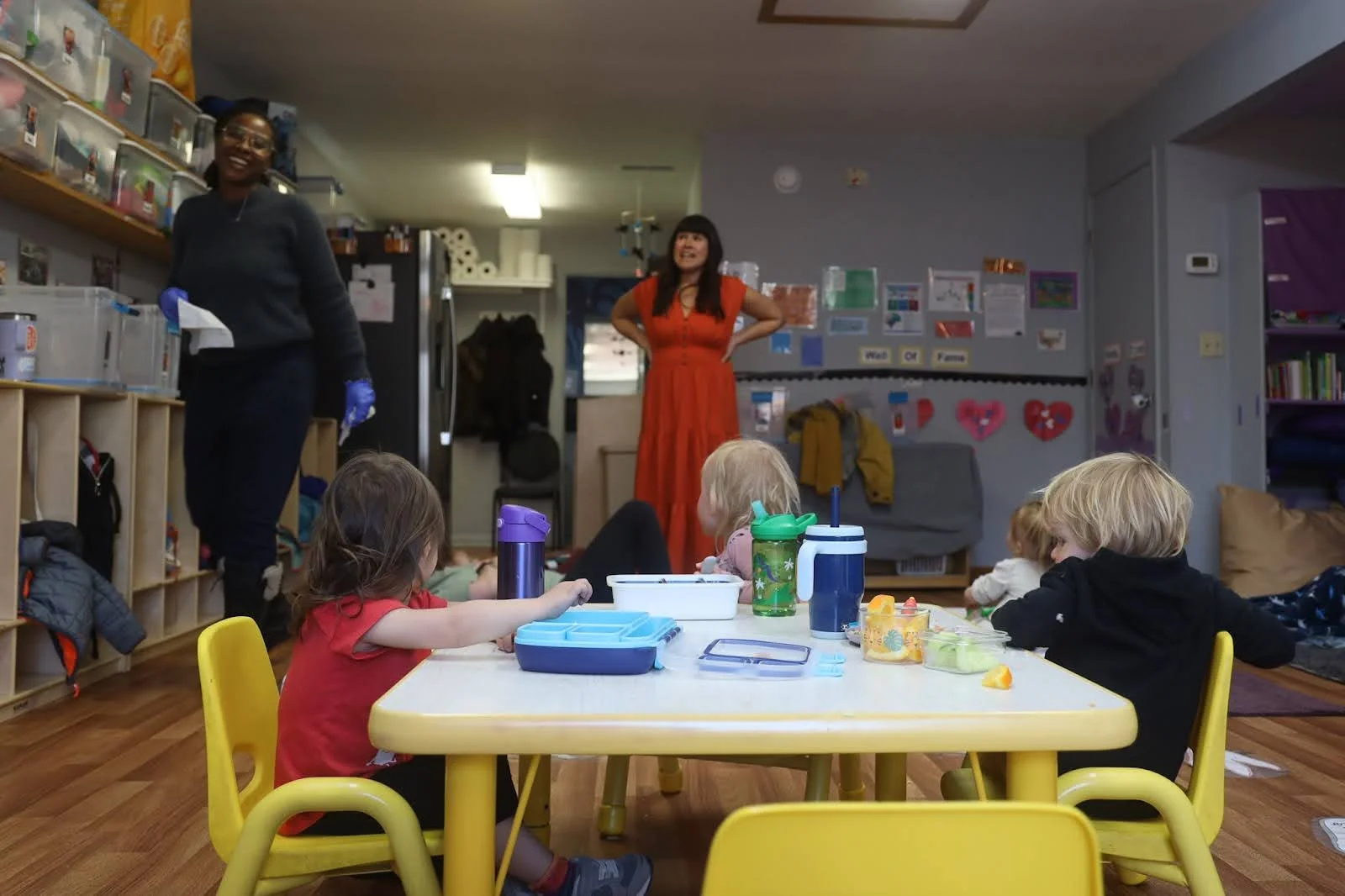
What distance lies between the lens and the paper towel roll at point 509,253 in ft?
23.7

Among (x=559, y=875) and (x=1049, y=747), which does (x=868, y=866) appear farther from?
(x=559, y=875)

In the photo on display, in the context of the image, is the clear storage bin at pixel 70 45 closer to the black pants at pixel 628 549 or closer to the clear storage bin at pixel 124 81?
the clear storage bin at pixel 124 81

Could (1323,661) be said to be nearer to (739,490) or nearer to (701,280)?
(701,280)

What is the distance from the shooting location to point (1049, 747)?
77 centimetres

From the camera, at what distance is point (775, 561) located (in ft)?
4.15

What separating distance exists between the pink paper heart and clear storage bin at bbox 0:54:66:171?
4.05 metres

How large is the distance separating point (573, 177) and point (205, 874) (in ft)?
17.1

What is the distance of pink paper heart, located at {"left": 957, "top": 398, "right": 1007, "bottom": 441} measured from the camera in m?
5.45

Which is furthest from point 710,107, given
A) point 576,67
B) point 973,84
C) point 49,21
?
point 49,21

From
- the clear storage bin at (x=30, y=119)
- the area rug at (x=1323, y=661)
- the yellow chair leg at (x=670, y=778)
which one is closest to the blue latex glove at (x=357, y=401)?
the clear storage bin at (x=30, y=119)

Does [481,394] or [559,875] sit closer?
[559,875]

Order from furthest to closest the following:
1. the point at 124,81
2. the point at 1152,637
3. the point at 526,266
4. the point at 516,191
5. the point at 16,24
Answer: the point at 526,266
the point at 516,191
the point at 124,81
the point at 16,24
the point at 1152,637

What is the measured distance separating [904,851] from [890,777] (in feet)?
2.68

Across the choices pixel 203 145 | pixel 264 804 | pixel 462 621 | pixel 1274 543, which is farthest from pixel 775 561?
pixel 1274 543
